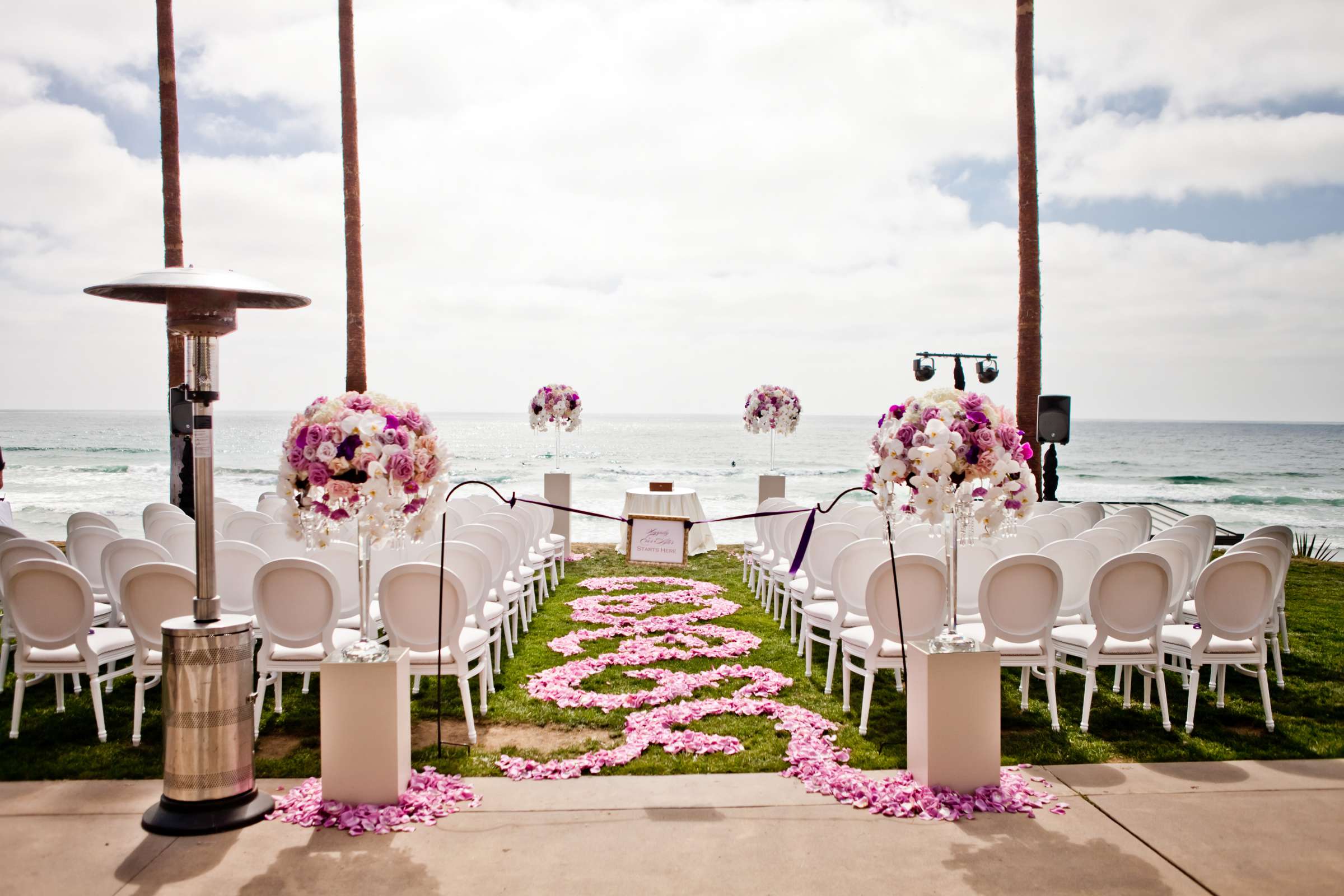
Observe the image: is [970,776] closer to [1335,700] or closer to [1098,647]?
[1098,647]

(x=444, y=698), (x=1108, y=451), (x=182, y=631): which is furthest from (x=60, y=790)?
(x=1108, y=451)

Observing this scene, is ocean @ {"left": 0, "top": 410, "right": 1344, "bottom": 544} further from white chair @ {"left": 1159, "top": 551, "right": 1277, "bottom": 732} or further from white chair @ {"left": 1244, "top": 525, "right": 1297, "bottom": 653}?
white chair @ {"left": 1159, "top": 551, "right": 1277, "bottom": 732}

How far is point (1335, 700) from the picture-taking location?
4988 mm

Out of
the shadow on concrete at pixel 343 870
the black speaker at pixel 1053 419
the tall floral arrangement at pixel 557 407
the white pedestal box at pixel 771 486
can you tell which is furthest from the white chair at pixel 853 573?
the tall floral arrangement at pixel 557 407

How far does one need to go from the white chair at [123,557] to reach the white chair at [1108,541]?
18.6ft

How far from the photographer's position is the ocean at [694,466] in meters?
24.5

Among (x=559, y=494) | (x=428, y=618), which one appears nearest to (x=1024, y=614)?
(x=428, y=618)

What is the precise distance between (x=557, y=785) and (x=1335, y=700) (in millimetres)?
4618

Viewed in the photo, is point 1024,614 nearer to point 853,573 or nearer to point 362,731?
point 853,573

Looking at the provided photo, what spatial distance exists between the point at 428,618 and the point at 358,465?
1270 millimetres

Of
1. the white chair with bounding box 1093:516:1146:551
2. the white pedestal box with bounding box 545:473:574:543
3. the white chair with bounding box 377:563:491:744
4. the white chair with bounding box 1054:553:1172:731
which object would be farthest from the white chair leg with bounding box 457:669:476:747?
the white pedestal box with bounding box 545:473:574:543

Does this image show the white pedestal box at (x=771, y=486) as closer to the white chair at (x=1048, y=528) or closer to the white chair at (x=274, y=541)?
the white chair at (x=1048, y=528)

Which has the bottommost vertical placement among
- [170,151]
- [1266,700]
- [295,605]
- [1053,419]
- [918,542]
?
[1266,700]

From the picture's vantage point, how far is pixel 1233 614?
4363 mm
